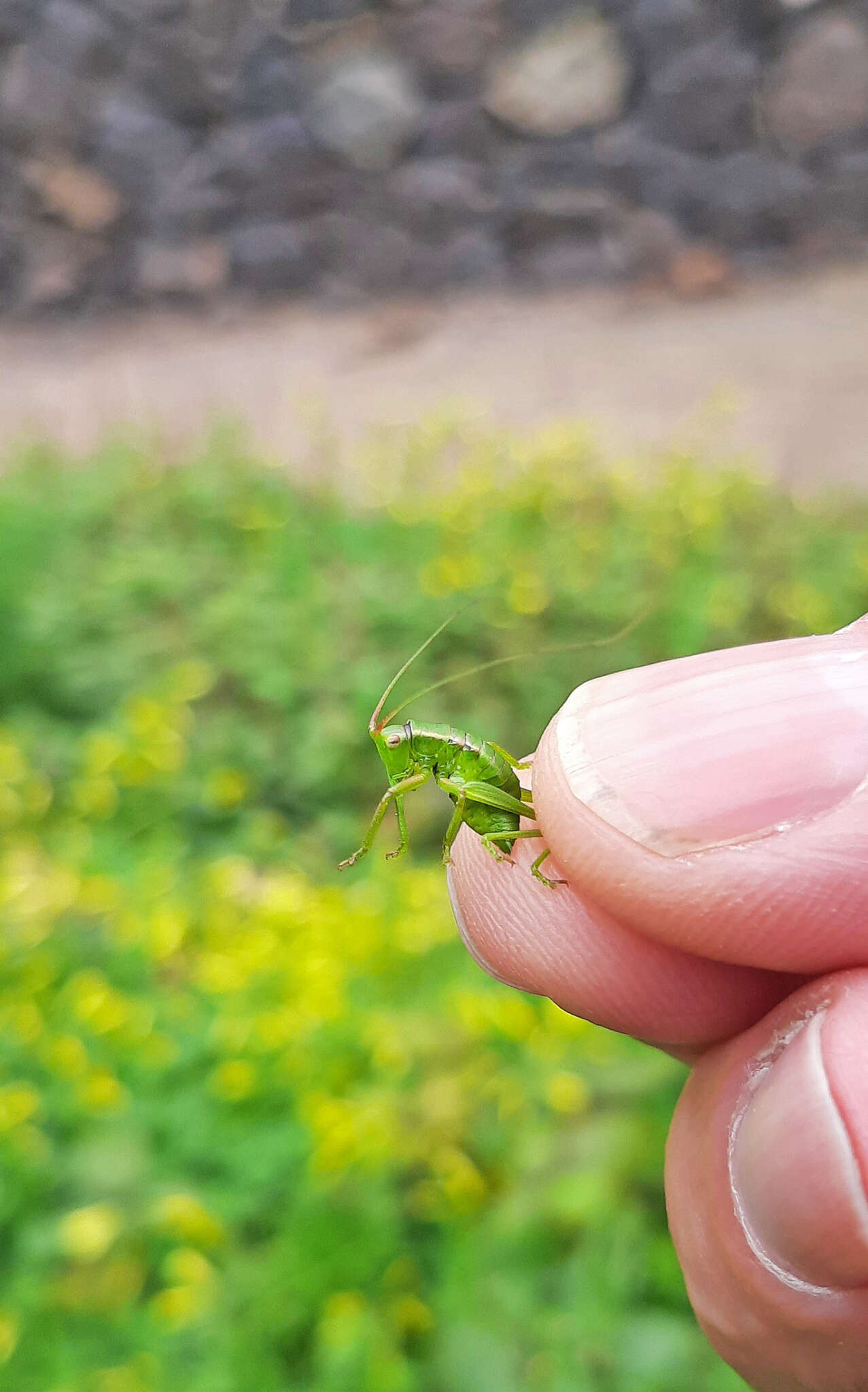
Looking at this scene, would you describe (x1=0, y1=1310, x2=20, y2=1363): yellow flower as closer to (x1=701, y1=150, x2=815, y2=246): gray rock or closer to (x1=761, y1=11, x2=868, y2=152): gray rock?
(x1=701, y1=150, x2=815, y2=246): gray rock

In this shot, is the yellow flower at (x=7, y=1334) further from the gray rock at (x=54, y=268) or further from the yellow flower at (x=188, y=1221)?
the gray rock at (x=54, y=268)

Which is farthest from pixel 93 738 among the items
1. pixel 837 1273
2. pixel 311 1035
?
pixel 837 1273

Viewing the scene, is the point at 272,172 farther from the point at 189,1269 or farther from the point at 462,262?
the point at 189,1269

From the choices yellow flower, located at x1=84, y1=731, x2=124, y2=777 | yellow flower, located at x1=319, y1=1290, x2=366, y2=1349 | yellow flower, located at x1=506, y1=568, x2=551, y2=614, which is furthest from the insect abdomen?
yellow flower, located at x1=506, y1=568, x2=551, y2=614

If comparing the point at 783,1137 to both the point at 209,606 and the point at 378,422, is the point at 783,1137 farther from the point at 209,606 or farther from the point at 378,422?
the point at 378,422

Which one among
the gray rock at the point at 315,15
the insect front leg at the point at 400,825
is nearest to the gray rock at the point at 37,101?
the gray rock at the point at 315,15

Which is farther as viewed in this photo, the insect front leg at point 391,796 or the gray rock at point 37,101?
the gray rock at point 37,101
